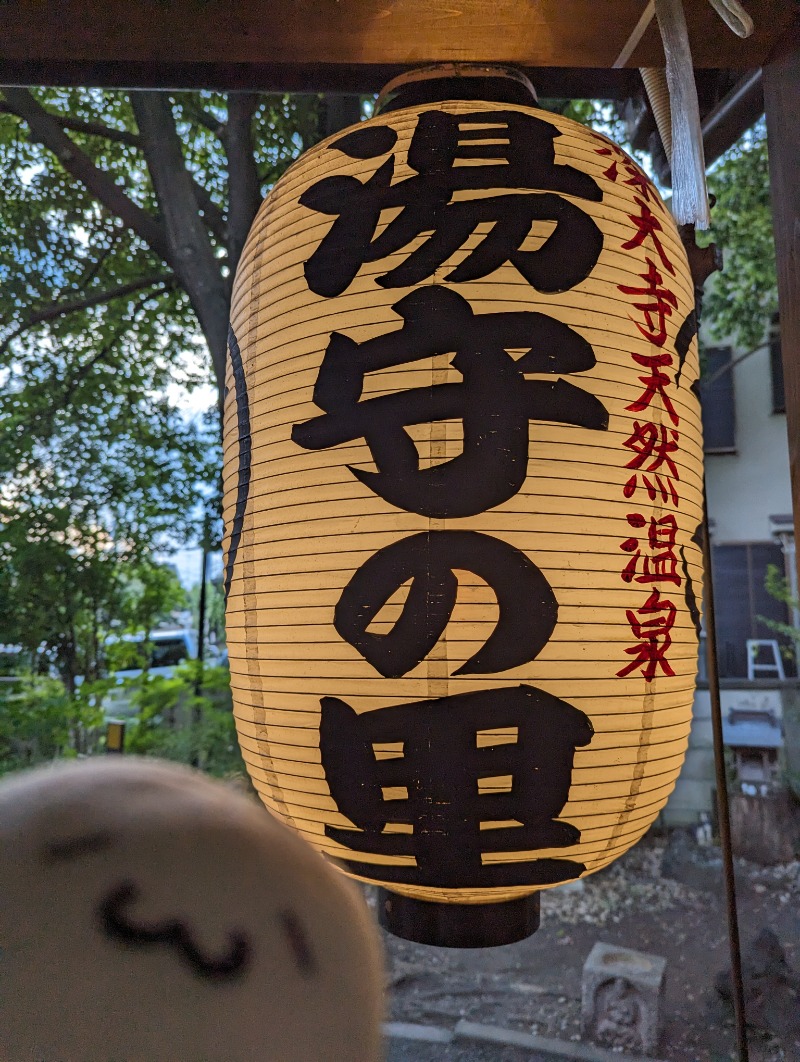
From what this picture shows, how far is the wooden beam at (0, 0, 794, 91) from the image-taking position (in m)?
1.30

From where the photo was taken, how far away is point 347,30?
1350mm

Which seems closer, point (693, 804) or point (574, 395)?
point (574, 395)

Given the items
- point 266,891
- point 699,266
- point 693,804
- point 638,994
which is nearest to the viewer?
point 266,891

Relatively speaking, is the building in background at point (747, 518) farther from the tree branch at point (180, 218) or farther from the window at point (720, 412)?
the tree branch at point (180, 218)

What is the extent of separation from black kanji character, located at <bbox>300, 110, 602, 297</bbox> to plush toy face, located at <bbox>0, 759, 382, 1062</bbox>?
866 mm

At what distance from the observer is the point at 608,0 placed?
52.9 inches

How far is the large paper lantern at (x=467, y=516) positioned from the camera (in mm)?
966

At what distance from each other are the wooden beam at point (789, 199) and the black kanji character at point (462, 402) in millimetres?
642

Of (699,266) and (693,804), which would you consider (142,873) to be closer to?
(699,266)

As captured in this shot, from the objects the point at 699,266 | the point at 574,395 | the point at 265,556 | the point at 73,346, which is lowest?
the point at 265,556

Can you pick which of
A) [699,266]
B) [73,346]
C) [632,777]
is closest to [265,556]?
[632,777]

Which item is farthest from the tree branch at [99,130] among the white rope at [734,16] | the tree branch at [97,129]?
the white rope at [734,16]

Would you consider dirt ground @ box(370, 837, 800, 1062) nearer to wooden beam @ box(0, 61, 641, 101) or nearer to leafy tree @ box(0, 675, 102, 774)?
leafy tree @ box(0, 675, 102, 774)

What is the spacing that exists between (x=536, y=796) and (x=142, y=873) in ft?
1.97
